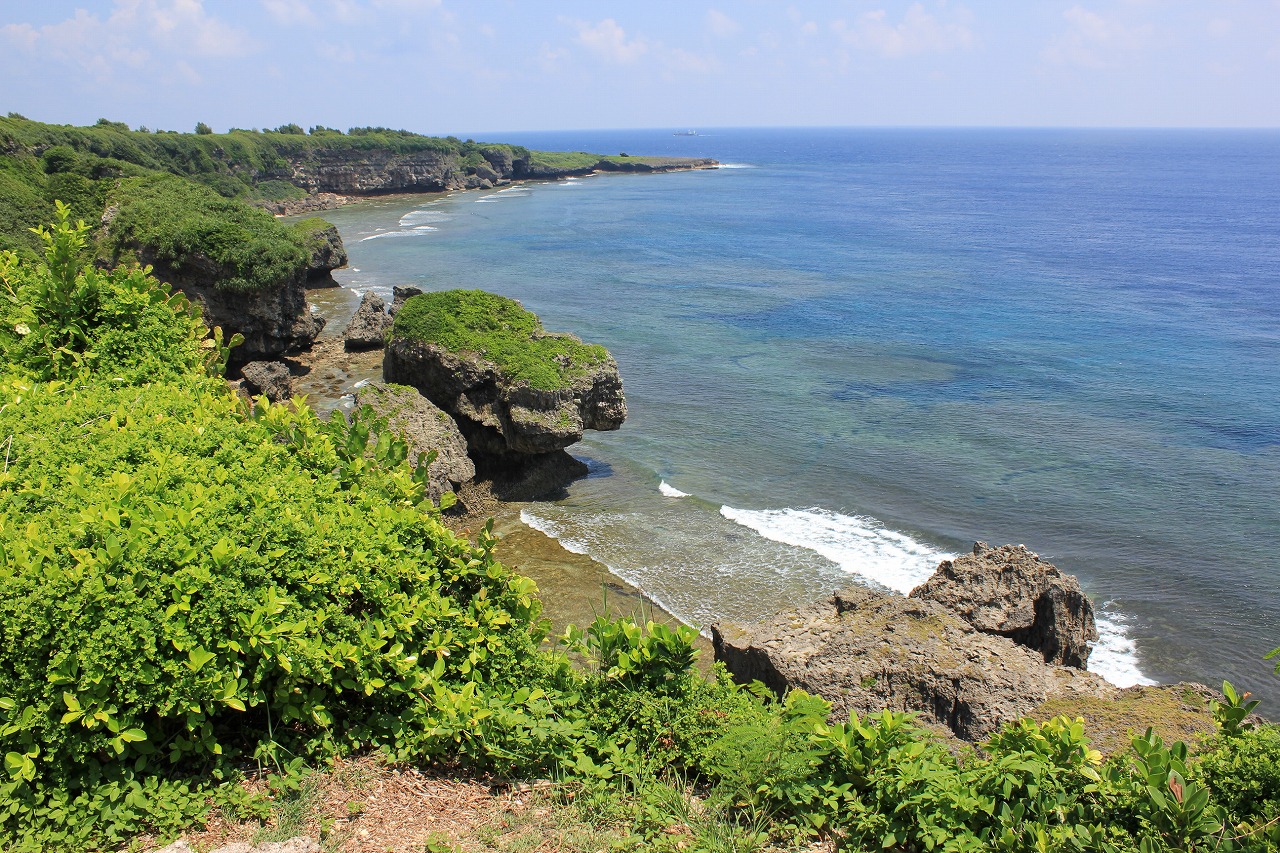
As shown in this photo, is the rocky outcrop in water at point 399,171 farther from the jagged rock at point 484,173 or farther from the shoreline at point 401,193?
the shoreline at point 401,193

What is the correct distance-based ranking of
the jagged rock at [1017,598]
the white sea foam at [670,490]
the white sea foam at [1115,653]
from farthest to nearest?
the white sea foam at [670,490] < the white sea foam at [1115,653] < the jagged rock at [1017,598]

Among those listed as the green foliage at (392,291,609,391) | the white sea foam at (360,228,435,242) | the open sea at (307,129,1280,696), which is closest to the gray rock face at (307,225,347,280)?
the open sea at (307,129,1280,696)

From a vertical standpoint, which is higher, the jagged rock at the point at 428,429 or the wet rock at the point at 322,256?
the wet rock at the point at 322,256

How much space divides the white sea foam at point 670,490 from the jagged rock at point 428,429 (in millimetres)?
6038

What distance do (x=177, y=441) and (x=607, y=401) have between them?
1711 cm

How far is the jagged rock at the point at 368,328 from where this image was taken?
124ft

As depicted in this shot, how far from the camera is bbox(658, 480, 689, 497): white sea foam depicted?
25.1 m

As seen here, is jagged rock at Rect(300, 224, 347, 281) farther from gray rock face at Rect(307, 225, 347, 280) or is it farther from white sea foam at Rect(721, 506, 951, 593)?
white sea foam at Rect(721, 506, 951, 593)

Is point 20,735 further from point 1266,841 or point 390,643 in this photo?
point 1266,841

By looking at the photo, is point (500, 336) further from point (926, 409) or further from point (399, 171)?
point (399, 171)

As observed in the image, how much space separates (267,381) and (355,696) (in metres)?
25.7

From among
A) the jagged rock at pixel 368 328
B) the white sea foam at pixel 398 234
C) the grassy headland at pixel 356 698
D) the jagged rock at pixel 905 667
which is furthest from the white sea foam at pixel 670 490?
the white sea foam at pixel 398 234

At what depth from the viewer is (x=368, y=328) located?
37969 millimetres

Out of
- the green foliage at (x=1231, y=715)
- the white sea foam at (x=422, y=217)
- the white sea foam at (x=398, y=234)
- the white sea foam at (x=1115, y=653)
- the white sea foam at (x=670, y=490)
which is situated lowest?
the white sea foam at (x=1115, y=653)
